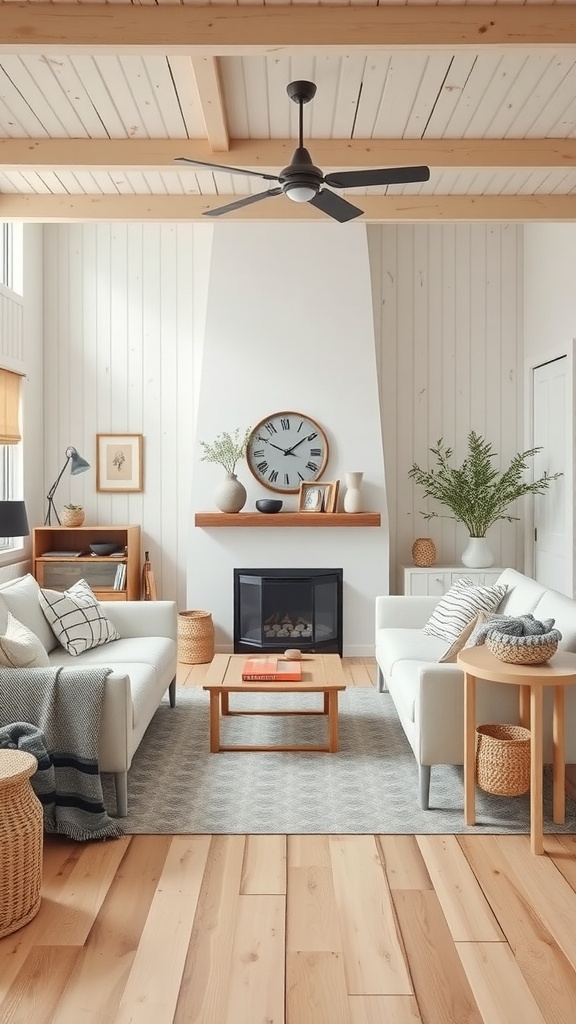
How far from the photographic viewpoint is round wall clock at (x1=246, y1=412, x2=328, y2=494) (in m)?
6.12

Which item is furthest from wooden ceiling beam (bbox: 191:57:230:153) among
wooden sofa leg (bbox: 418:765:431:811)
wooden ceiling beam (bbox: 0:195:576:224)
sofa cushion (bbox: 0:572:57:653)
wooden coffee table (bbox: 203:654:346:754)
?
wooden sofa leg (bbox: 418:765:431:811)

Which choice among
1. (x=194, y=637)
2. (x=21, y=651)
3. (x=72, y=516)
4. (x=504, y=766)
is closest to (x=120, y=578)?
(x=72, y=516)

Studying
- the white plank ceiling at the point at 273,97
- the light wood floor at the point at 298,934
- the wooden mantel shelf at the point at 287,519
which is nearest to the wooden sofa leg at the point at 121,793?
the light wood floor at the point at 298,934

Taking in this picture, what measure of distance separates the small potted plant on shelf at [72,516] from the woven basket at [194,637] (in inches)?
42.8

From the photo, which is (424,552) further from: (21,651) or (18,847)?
(18,847)

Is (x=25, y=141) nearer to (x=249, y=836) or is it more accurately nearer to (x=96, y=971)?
(x=249, y=836)

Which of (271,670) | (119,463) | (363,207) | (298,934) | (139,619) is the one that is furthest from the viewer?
(119,463)

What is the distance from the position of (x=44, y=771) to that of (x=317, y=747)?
1.46m

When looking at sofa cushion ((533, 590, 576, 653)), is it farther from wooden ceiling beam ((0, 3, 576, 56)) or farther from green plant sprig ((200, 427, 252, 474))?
green plant sprig ((200, 427, 252, 474))

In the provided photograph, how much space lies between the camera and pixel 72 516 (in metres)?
6.18

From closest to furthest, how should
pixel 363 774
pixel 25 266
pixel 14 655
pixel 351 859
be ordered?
pixel 351 859
pixel 14 655
pixel 363 774
pixel 25 266

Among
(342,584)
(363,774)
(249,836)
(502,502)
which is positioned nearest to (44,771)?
(249,836)

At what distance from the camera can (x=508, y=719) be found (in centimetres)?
341

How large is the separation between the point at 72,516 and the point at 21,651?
2.95m
